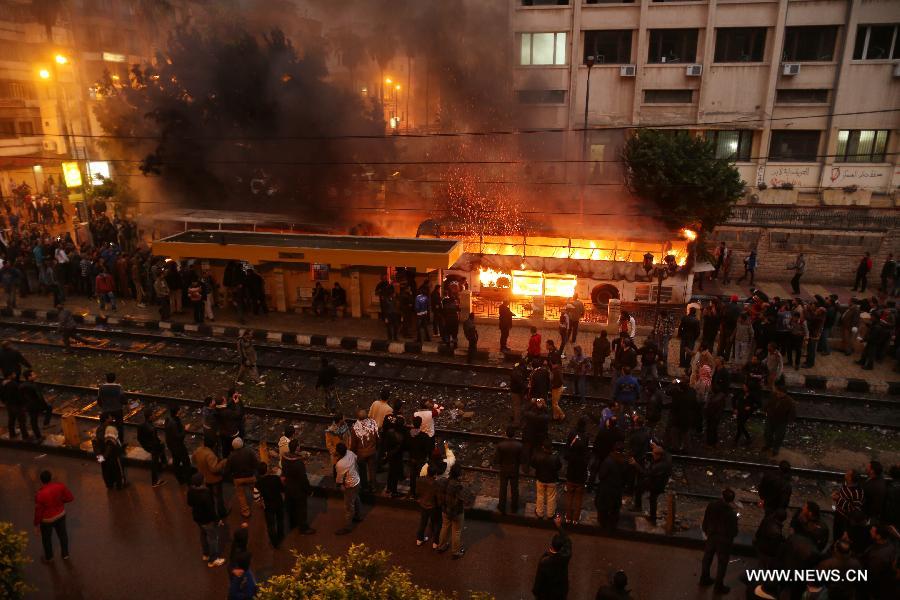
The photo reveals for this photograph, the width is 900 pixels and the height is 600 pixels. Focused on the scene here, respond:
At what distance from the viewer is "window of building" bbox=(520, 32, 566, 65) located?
32.2m

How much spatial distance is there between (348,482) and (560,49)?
2967cm

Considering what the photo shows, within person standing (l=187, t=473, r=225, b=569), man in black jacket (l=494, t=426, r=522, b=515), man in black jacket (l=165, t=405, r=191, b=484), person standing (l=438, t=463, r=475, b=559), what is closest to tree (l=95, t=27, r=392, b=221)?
man in black jacket (l=165, t=405, r=191, b=484)

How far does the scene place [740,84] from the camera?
30.2 meters

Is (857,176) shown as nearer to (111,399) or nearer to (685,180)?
(685,180)

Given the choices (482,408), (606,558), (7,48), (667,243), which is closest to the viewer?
(606,558)

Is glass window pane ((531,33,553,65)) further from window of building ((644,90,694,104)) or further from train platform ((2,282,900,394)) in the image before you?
train platform ((2,282,900,394))

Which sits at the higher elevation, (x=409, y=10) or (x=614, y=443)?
(x=409, y=10)

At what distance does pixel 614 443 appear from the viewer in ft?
28.0

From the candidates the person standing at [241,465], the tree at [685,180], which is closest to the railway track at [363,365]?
the person standing at [241,465]

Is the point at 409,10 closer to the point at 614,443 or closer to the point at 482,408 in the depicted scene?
the point at 482,408

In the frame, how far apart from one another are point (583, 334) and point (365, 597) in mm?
12094

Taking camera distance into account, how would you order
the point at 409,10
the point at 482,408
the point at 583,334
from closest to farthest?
the point at 482,408, the point at 583,334, the point at 409,10

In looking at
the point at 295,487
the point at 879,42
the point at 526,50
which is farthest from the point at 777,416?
the point at 526,50

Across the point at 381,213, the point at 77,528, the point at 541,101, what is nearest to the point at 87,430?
the point at 77,528
